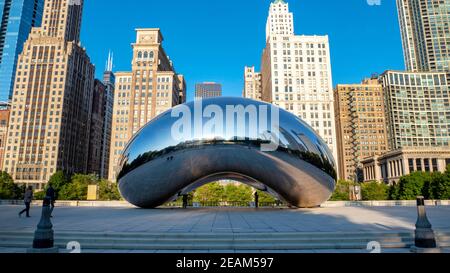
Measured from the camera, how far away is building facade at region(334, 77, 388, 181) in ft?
469

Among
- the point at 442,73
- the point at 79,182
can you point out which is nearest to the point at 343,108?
the point at 442,73

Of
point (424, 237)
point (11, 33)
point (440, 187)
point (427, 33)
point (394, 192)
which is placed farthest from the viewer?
point (427, 33)

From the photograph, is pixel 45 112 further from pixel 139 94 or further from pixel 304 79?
pixel 304 79

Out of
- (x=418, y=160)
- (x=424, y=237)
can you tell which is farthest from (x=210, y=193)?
(x=418, y=160)

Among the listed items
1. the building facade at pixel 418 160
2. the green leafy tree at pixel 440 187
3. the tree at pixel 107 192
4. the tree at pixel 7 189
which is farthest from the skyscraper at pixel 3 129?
the building facade at pixel 418 160

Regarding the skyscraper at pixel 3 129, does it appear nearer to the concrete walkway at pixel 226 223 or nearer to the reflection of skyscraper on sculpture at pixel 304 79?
the reflection of skyscraper on sculpture at pixel 304 79

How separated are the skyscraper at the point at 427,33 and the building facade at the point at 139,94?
14477 cm

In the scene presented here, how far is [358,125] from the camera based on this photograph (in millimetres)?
145250

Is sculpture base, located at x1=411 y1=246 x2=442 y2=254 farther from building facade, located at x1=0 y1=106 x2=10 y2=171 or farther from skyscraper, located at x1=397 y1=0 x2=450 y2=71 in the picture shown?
skyscraper, located at x1=397 y1=0 x2=450 y2=71

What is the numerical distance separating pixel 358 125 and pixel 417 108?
30.1 meters

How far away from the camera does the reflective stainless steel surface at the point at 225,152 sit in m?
13.5

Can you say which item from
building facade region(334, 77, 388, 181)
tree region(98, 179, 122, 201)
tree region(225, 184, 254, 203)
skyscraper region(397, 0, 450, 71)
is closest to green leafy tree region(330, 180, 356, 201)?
tree region(225, 184, 254, 203)

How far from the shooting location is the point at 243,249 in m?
7.46

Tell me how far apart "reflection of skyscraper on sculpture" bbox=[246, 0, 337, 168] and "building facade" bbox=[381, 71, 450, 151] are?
2227 inches
